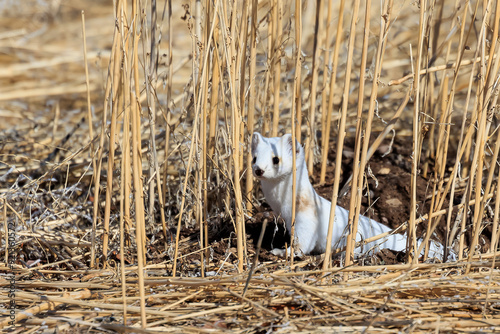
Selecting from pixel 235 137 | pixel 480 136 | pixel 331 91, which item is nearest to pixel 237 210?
pixel 235 137

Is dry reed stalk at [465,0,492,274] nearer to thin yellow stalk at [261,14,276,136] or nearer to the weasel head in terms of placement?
the weasel head

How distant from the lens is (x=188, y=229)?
3.14 meters

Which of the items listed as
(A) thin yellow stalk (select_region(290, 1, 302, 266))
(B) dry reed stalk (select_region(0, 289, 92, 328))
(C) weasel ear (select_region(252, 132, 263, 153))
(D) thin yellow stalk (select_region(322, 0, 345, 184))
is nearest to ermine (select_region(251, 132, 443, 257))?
(C) weasel ear (select_region(252, 132, 263, 153))

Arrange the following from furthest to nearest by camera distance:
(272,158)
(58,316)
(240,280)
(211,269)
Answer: (211,269) → (272,158) → (240,280) → (58,316)

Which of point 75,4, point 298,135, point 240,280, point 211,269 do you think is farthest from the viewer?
point 75,4

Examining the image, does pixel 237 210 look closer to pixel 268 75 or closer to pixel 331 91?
pixel 268 75

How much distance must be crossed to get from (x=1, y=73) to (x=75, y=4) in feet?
8.65

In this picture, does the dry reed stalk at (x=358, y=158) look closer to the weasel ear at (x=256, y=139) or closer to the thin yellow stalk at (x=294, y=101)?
the thin yellow stalk at (x=294, y=101)

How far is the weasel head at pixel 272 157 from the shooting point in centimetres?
247

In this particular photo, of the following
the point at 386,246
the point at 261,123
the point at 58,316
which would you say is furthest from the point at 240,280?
the point at 261,123

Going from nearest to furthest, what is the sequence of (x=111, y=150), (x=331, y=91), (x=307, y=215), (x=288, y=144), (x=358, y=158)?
1. (x=358, y=158)
2. (x=111, y=150)
3. (x=288, y=144)
4. (x=307, y=215)
5. (x=331, y=91)

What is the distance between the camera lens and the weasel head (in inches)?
97.4

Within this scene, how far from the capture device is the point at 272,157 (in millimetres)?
2510

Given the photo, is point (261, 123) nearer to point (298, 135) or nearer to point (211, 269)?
point (298, 135)
